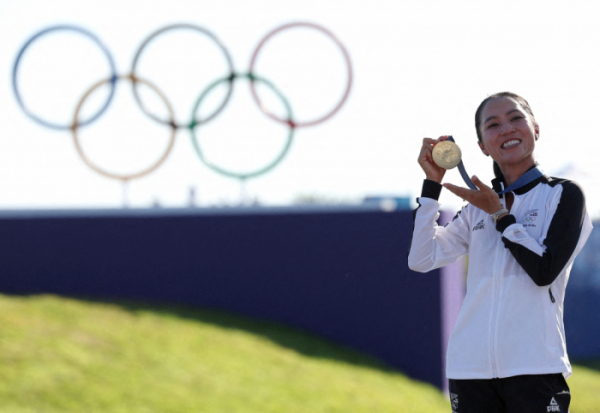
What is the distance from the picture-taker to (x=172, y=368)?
8.30 meters

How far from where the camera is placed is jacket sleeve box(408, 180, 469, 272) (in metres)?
2.69

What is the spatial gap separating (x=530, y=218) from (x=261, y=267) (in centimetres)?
1111

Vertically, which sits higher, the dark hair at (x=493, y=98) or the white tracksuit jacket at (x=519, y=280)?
the dark hair at (x=493, y=98)

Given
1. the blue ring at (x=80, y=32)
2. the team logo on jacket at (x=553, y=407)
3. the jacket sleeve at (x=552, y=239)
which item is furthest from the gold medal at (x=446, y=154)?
the blue ring at (x=80, y=32)

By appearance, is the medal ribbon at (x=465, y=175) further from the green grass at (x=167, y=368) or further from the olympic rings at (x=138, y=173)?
the olympic rings at (x=138, y=173)

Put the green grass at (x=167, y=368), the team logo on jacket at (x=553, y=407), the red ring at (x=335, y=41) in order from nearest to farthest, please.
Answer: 1. the team logo on jacket at (x=553, y=407)
2. the green grass at (x=167, y=368)
3. the red ring at (x=335, y=41)

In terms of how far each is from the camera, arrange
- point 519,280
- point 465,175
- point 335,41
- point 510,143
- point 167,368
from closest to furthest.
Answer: point 519,280 < point 510,143 < point 465,175 < point 167,368 < point 335,41

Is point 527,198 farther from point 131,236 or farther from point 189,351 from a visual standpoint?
point 131,236

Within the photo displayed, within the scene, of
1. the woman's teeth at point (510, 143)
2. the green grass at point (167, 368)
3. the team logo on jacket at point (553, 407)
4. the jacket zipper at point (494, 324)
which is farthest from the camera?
the green grass at point (167, 368)

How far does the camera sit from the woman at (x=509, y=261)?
240 centimetres

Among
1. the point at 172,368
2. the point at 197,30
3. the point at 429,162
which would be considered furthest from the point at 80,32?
the point at 429,162

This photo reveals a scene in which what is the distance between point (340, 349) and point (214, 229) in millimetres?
3386

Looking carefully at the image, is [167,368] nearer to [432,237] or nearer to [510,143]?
[432,237]

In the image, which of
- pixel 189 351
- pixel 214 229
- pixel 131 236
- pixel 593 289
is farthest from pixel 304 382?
pixel 593 289
